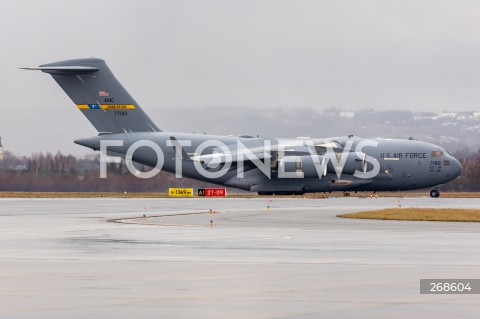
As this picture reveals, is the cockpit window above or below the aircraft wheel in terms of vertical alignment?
above

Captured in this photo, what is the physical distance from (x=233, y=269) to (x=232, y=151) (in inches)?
1785

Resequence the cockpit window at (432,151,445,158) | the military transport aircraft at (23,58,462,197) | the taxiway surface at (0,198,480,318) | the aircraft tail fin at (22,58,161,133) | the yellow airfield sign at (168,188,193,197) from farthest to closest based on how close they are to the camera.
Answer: the yellow airfield sign at (168,188,193,197) < the cockpit window at (432,151,445,158) < the aircraft tail fin at (22,58,161,133) < the military transport aircraft at (23,58,462,197) < the taxiway surface at (0,198,480,318)

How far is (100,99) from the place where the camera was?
212 ft

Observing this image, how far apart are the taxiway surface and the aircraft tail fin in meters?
29.1

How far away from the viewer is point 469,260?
68.1 feet

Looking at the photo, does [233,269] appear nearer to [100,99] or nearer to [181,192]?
[100,99]

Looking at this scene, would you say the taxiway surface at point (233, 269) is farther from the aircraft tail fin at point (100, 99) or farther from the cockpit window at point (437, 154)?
the cockpit window at point (437, 154)

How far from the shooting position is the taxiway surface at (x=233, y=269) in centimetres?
1334

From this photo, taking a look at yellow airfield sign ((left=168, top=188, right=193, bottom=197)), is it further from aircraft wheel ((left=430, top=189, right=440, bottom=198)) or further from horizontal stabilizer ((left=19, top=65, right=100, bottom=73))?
aircraft wheel ((left=430, top=189, right=440, bottom=198))

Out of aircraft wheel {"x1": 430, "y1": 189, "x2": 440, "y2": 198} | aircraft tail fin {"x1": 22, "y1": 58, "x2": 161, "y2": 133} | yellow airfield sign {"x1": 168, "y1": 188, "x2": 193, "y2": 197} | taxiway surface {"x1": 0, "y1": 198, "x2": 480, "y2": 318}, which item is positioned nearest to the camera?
taxiway surface {"x1": 0, "y1": 198, "x2": 480, "y2": 318}

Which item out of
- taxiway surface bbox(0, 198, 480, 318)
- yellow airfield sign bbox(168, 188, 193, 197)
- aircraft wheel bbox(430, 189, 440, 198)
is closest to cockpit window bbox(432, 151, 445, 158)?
aircraft wheel bbox(430, 189, 440, 198)

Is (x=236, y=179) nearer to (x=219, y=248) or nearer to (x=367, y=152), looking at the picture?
(x=367, y=152)

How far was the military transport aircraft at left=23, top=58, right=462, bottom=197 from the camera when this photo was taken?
62.9m

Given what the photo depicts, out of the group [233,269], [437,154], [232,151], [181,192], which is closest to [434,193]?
[437,154]
